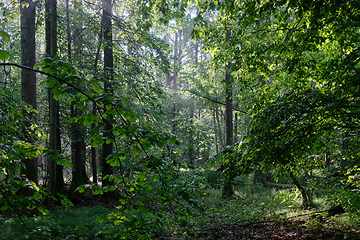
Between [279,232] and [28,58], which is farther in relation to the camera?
[28,58]

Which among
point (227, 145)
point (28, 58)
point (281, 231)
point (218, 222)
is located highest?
point (28, 58)

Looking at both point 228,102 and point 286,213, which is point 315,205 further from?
point 228,102

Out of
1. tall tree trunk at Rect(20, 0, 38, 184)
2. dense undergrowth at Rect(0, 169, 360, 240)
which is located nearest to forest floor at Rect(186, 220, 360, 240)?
dense undergrowth at Rect(0, 169, 360, 240)

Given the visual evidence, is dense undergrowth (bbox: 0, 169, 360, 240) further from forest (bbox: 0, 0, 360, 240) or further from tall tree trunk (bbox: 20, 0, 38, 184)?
tall tree trunk (bbox: 20, 0, 38, 184)

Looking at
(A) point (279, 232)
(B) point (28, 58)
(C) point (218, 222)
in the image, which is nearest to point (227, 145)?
(A) point (279, 232)

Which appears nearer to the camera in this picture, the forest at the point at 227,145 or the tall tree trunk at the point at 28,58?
the forest at the point at 227,145

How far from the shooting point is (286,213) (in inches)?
253

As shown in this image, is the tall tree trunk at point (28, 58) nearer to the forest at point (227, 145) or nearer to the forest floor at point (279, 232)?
the forest at point (227, 145)

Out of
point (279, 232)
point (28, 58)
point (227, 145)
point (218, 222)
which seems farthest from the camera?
point (218, 222)

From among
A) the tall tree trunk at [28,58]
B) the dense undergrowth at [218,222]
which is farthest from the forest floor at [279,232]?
the tall tree trunk at [28,58]

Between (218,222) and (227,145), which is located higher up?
(227,145)

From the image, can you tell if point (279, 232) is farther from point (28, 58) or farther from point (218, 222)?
point (28, 58)

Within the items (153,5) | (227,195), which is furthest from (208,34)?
(227,195)

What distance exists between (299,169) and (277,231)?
6.98ft
